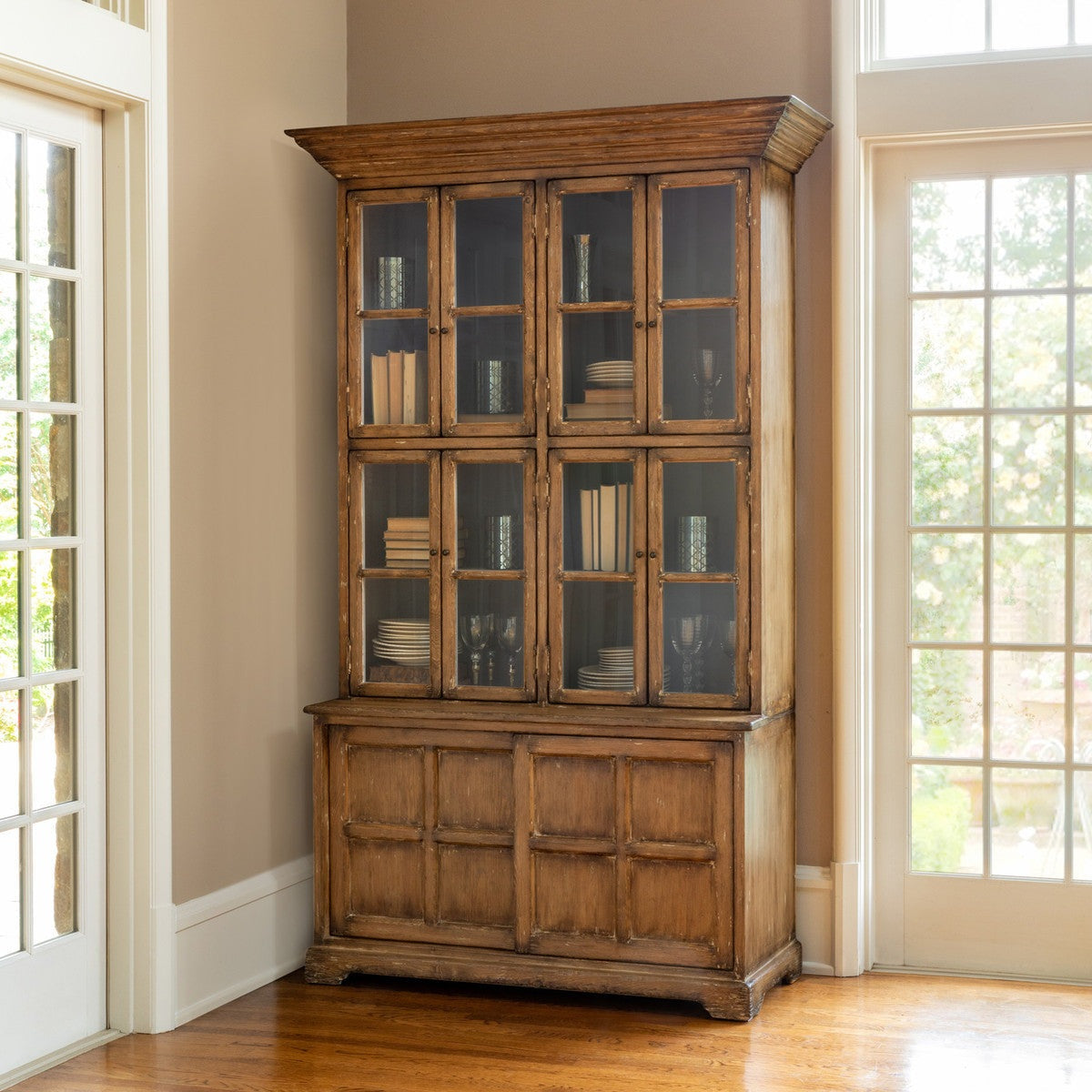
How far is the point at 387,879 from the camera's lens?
4.06 meters

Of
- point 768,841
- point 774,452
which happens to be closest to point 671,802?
point 768,841

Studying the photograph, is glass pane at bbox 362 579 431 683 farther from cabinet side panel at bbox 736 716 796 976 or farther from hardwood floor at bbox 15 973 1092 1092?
cabinet side panel at bbox 736 716 796 976

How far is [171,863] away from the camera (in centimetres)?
373

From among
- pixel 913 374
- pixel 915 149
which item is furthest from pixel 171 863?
pixel 915 149

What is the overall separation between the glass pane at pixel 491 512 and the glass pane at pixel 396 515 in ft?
0.39

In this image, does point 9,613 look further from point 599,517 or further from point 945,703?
point 945,703

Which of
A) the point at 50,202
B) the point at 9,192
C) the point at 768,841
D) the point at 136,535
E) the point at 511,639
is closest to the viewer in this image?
the point at 9,192

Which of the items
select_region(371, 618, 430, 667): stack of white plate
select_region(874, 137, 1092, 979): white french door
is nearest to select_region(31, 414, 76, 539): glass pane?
select_region(371, 618, 430, 667): stack of white plate

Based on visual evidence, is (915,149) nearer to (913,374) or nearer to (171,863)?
(913,374)

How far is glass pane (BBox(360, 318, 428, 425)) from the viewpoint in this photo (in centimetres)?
412

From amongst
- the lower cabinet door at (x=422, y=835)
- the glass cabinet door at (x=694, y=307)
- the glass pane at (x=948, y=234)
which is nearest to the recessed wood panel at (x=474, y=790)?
the lower cabinet door at (x=422, y=835)

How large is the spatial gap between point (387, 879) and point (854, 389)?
195 cm

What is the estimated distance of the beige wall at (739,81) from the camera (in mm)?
4195

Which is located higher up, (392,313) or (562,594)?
(392,313)
